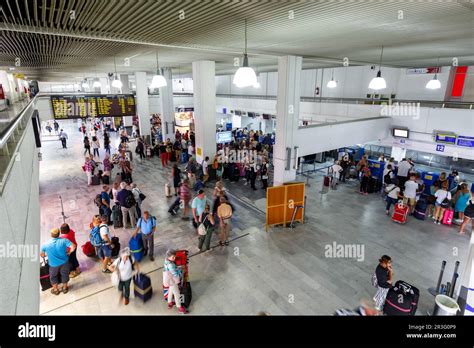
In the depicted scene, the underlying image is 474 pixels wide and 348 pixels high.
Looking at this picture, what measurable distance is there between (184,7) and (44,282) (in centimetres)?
575

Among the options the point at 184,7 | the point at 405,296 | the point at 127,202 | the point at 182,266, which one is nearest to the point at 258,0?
the point at 184,7

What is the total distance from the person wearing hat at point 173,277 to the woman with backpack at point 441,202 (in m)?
8.14

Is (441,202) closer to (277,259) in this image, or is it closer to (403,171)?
(403,171)

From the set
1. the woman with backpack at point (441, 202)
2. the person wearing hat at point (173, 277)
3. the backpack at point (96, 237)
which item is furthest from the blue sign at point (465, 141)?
the backpack at point (96, 237)

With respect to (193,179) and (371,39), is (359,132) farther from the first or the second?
(193,179)

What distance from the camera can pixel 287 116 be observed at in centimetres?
884

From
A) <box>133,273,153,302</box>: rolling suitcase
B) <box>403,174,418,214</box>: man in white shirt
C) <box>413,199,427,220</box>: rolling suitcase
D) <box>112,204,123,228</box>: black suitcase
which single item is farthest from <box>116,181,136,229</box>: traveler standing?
<box>413,199,427,220</box>: rolling suitcase

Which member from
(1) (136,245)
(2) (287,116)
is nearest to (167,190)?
(1) (136,245)

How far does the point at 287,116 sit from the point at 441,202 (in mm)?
5426

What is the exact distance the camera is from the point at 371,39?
6.38m

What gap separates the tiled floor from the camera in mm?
5191

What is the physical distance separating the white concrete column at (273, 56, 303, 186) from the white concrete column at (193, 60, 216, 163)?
355cm

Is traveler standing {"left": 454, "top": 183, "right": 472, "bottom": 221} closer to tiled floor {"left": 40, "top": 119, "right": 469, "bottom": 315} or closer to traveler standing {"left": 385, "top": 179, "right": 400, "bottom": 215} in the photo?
tiled floor {"left": 40, "top": 119, "right": 469, "bottom": 315}

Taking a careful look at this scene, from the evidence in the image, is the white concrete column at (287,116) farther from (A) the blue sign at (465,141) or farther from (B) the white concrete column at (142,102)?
(B) the white concrete column at (142,102)
